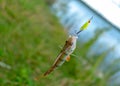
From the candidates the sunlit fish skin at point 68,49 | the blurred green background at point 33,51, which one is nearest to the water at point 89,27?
the blurred green background at point 33,51

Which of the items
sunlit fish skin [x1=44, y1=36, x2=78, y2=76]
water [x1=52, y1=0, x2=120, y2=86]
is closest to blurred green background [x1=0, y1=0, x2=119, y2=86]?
water [x1=52, y1=0, x2=120, y2=86]

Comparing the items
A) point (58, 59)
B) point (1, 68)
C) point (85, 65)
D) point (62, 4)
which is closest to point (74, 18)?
point (62, 4)

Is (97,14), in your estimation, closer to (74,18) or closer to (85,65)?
(74,18)

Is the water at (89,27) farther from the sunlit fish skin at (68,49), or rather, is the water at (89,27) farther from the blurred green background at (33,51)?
the sunlit fish skin at (68,49)

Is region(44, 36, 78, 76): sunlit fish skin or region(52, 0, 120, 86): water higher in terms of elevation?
region(52, 0, 120, 86): water

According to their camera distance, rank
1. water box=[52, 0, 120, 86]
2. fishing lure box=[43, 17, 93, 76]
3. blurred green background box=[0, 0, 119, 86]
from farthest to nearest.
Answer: water box=[52, 0, 120, 86] < blurred green background box=[0, 0, 119, 86] < fishing lure box=[43, 17, 93, 76]

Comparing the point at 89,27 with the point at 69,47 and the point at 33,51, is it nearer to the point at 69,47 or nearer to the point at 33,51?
the point at 33,51

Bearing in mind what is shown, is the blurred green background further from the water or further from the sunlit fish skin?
the sunlit fish skin
